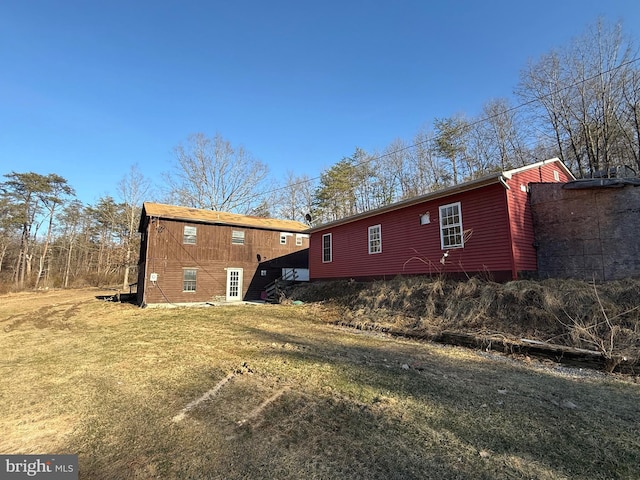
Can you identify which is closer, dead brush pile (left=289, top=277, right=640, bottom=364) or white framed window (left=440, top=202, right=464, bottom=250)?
dead brush pile (left=289, top=277, right=640, bottom=364)

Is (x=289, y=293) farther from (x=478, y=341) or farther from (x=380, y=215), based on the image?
(x=478, y=341)

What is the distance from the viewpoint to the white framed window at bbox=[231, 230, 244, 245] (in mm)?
20344

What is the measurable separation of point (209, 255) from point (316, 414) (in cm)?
1744

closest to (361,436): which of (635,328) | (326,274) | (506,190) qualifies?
(635,328)

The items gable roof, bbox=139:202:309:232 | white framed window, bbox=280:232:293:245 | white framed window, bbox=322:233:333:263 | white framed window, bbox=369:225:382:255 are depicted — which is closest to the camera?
white framed window, bbox=369:225:382:255

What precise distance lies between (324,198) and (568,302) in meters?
24.1

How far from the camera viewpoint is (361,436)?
2.83 m

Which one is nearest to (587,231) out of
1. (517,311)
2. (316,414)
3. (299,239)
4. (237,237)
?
(517,311)

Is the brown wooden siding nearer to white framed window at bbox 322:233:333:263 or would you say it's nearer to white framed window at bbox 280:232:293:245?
white framed window at bbox 280:232:293:245

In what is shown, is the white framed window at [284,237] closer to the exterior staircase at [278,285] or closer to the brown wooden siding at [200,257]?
the brown wooden siding at [200,257]

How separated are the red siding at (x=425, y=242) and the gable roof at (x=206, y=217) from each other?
6563 millimetres

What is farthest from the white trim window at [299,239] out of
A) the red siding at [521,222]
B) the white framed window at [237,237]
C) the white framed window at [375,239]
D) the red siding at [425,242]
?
the red siding at [521,222]

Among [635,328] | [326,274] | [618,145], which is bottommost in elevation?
[635,328]

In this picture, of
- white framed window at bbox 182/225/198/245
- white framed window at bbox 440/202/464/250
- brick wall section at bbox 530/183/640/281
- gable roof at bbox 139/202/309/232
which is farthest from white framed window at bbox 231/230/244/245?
brick wall section at bbox 530/183/640/281
